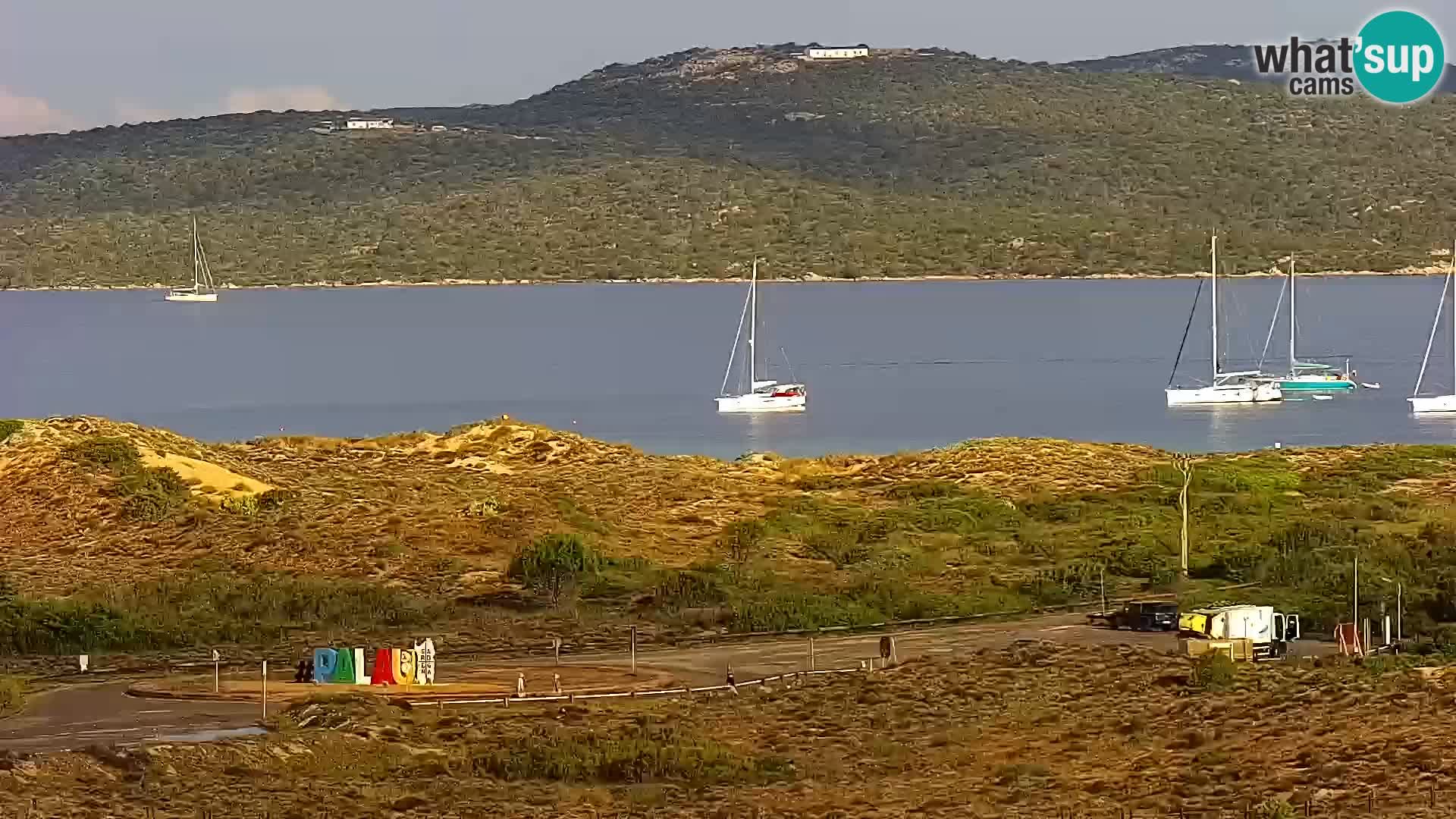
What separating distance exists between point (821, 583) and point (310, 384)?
83056 mm

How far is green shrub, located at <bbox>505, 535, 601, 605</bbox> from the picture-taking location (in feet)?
116

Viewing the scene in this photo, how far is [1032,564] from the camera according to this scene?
37.8 meters

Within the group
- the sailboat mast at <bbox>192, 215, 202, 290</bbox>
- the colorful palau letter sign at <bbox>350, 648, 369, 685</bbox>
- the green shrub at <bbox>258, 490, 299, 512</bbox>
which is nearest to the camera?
the colorful palau letter sign at <bbox>350, 648, 369, 685</bbox>

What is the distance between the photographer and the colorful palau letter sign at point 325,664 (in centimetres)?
2789

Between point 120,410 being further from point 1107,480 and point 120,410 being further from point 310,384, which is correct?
point 1107,480

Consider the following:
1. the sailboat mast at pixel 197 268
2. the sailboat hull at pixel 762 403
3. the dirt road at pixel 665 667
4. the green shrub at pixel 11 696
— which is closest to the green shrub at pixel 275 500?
the dirt road at pixel 665 667

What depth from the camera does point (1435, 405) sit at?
89.0 meters

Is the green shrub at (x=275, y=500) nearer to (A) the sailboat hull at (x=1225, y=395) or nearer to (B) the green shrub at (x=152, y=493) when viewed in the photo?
(B) the green shrub at (x=152, y=493)

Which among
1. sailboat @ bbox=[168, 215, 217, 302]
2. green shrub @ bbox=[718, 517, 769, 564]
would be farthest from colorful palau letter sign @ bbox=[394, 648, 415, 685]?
sailboat @ bbox=[168, 215, 217, 302]

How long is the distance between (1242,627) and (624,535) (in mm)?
13512

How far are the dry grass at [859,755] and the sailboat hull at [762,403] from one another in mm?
66636

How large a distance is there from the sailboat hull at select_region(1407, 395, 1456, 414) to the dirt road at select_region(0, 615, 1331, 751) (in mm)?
60122

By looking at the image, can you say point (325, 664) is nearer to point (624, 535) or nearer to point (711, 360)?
point (624, 535)

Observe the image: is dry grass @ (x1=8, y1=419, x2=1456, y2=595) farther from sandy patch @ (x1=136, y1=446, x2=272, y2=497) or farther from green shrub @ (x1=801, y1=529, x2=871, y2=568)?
green shrub @ (x1=801, y1=529, x2=871, y2=568)
